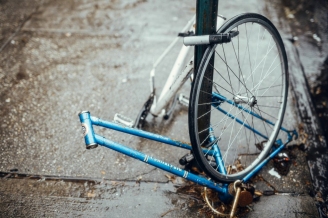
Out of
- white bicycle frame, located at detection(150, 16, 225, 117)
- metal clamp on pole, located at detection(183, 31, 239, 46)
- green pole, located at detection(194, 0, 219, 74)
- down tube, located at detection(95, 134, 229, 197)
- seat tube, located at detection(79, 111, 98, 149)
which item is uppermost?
green pole, located at detection(194, 0, 219, 74)

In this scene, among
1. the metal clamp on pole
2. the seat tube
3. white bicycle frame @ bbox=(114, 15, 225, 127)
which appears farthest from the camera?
white bicycle frame @ bbox=(114, 15, 225, 127)

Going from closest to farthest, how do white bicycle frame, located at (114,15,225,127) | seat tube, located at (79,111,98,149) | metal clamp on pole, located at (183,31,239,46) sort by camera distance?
metal clamp on pole, located at (183,31,239,46), seat tube, located at (79,111,98,149), white bicycle frame, located at (114,15,225,127)

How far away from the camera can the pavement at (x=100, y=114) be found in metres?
2.50

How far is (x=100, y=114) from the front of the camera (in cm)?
329

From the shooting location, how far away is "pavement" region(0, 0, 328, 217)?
8.21ft

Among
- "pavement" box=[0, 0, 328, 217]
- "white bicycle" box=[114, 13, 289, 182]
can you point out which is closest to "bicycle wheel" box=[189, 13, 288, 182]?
"white bicycle" box=[114, 13, 289, 182]

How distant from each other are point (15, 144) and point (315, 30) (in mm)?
4587

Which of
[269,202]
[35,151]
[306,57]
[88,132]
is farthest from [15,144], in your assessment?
[306,57]

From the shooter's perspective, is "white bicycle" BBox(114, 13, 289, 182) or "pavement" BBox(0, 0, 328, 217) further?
"pavement" BBox(0, 0, 328, 217)

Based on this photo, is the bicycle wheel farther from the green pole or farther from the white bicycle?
the green pole

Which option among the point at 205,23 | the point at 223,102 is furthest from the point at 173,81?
the point at 205,23

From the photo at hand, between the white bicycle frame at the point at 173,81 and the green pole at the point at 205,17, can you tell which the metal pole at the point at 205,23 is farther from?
the white bicycle frame at the point at 173,81

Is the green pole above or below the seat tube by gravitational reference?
above

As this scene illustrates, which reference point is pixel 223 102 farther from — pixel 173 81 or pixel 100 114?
pixel 100 114
